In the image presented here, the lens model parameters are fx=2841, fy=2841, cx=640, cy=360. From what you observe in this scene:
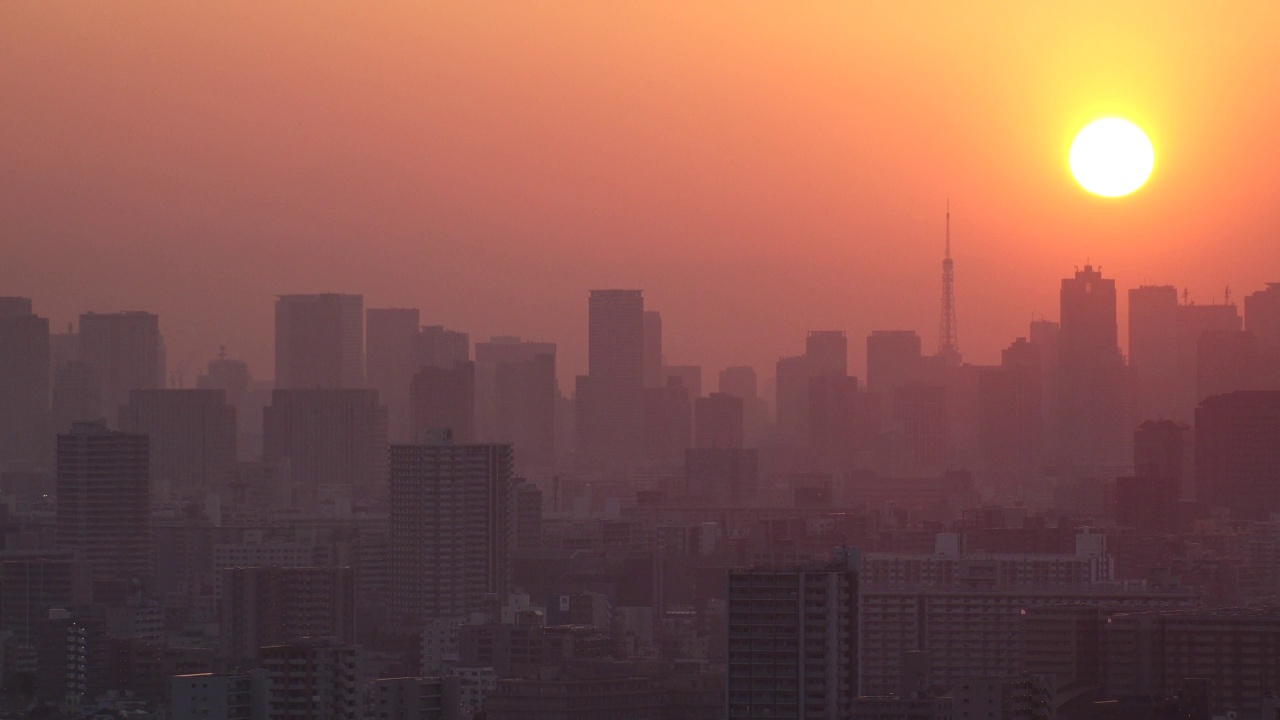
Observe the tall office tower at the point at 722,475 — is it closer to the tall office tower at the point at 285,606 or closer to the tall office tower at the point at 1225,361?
the tall office tower at the point at 1225,361

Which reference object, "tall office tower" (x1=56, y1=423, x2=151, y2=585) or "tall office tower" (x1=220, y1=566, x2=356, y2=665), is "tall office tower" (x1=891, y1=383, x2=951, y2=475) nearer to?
"tall office tower" (x1=56, y1=423, x2=151, y2=585)

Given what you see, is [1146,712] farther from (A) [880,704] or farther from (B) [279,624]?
(B) [279,624]

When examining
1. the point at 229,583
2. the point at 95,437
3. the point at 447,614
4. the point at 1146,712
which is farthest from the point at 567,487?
the point at 1146,712

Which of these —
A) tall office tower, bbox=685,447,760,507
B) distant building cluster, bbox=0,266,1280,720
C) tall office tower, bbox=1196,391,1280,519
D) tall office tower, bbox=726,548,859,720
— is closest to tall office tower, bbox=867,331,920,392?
distant building cluster, bbox=0,266,1280,720

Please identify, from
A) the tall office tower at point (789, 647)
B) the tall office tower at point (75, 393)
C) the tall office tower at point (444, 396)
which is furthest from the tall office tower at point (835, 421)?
the tall office tower at point (789, 647)

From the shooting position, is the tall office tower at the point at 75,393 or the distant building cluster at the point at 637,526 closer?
the distant building cluster at the point at 637,526
